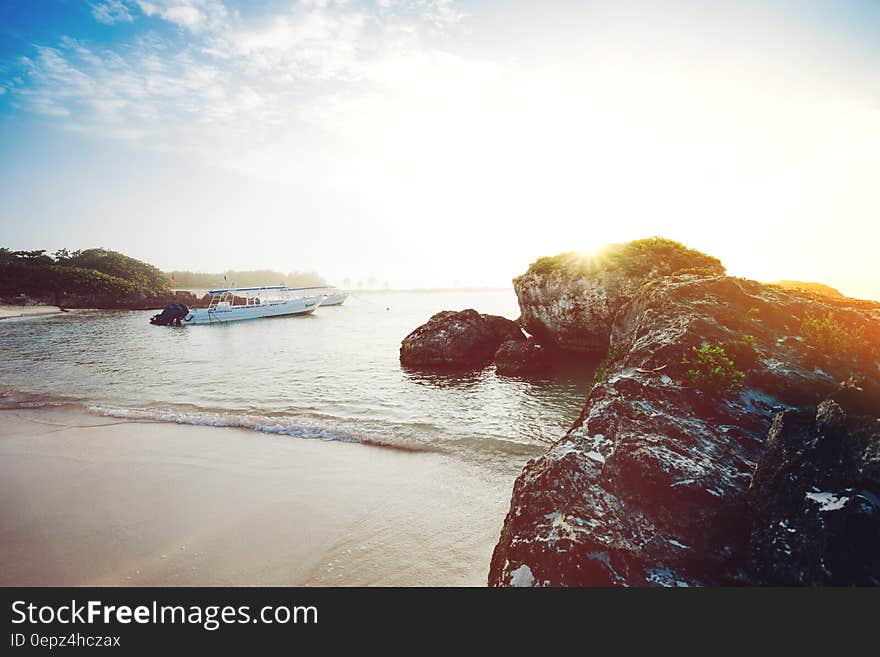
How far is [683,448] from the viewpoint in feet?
15.3

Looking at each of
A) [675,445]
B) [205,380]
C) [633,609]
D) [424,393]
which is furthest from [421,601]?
[205,380]

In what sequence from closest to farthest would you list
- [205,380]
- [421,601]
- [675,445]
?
1. [421,601]
2. [675,445]
3. [205,380]

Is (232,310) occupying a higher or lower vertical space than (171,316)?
higher

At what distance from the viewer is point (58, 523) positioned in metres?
7.64

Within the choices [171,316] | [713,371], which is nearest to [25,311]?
[171,316]

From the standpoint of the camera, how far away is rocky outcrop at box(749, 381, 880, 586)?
10.8 ft

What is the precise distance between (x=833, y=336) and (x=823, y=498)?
301 centimetres

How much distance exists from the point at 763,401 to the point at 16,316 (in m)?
91.7

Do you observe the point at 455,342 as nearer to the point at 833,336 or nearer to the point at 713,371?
the point at 713,371

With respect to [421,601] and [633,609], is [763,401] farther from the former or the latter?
[421,601]

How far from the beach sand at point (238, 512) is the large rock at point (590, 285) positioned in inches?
725

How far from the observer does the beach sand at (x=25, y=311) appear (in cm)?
6611

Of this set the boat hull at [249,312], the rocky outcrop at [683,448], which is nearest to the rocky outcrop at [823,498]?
the rocky outcrop at [683,448]

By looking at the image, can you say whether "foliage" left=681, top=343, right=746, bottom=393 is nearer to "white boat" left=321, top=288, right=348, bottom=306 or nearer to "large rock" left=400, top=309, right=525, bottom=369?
"large rock" left=400, top=309, right=525, bottom=369
